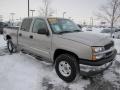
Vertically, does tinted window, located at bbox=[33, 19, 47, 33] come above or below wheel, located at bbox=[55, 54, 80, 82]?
above

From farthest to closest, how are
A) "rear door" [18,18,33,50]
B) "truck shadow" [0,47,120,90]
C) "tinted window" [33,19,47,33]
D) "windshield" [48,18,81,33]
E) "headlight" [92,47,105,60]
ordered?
1. "rear door" [18,18,33,50]
2. "tinted window" [33,19,47,33]
3. "windshield" [48,18,81,33]
4. "truck shadow" [0,47,120,90]
5. "headlight" [92,47,105,60]

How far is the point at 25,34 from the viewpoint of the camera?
19.1 feet

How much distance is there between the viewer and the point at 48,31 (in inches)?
184

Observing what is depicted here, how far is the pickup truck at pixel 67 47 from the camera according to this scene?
12.3 ft

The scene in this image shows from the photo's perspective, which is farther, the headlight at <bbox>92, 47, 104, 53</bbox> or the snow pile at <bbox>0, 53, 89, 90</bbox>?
the snow pile at <bbox>0, 53, 89, 90</bbox>

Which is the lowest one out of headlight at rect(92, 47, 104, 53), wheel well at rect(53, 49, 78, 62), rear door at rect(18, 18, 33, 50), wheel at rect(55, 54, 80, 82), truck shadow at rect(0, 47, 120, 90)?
truck shadow at rect(0, 47, 120, 90)

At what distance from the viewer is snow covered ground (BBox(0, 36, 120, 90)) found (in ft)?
13.1

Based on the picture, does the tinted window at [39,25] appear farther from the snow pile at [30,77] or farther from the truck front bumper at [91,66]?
the truck front bumper at [91,66]

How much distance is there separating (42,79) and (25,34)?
213 centimetres

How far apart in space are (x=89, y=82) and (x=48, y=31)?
1948 mm

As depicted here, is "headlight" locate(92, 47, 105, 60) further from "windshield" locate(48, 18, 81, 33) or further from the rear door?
the rear door

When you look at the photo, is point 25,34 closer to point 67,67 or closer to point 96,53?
point 67,67

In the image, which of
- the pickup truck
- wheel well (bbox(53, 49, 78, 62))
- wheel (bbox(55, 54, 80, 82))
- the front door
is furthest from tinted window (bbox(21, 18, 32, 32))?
wheel (bbox(55, 54, 80, 82))

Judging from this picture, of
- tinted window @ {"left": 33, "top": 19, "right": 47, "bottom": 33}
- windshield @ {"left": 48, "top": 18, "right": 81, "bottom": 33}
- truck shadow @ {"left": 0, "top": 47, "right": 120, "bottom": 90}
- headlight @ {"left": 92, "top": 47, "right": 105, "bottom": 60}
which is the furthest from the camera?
tinted window @ {"left": 33, "top": 19, "right": 47, "bottom": 33}
